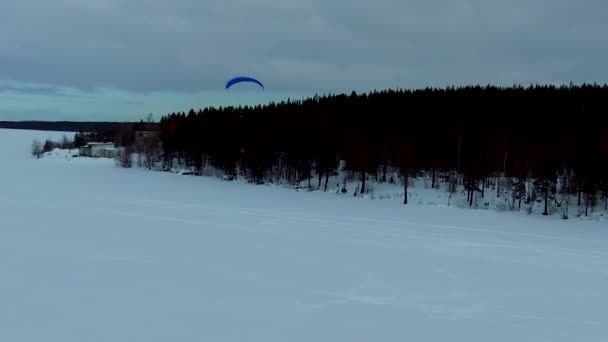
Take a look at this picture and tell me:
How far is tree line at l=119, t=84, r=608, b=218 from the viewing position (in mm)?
29578

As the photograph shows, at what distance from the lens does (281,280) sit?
360 inches

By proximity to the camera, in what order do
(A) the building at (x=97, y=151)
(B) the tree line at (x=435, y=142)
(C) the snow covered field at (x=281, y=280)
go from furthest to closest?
(A) the building at (x=97, y=151) → (B) the tree line at (x=435, y=142) → (C) the snow covered field at (x=281, y=280)

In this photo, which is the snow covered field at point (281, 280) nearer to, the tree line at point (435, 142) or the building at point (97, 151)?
the tree line at point (435, 142)

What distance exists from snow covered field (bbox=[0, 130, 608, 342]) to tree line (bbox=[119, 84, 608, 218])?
449 inches

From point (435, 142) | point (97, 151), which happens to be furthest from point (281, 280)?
point (97, 151)

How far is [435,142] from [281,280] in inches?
1312

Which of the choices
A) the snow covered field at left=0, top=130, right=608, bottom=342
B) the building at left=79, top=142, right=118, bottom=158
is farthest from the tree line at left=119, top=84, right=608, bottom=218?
the building at left=79, top=142, right=118, bottom=158

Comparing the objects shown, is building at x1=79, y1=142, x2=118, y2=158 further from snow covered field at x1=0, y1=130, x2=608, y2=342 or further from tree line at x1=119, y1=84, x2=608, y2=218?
snow covered field at x1=0, y1=130, x2=608, y2=342

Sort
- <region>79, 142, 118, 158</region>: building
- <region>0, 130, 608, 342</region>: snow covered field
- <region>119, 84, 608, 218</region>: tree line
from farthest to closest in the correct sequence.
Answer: <region>79, 142, 118, 158</region>: building, <region>119, 84, 608, 218</region>: tree line, <region>0, 130, 608, 342</region>: snow covered field

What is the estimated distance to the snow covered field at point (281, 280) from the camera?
646 cm

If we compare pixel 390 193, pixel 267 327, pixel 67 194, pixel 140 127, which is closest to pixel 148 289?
pixel 267 327

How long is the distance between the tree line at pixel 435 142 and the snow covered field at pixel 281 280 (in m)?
11.4

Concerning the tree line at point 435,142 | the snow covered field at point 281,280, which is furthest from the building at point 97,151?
the snow covered field at point 281,280

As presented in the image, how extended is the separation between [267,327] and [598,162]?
27.0 meters
